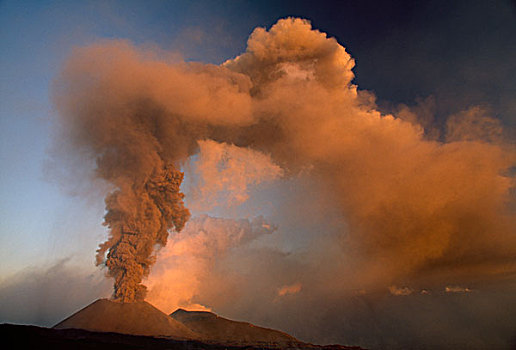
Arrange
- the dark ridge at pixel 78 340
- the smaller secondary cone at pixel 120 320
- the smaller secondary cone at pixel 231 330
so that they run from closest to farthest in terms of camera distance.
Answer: the dark ridge at pixel 78 340 < the smaller secondary cone at pixel 120 320 < the smaller secondary cone at pixel 231 330

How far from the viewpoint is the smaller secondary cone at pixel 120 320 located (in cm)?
4997

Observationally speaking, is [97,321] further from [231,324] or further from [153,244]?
[231,324]

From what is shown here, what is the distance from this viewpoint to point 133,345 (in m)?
42.1

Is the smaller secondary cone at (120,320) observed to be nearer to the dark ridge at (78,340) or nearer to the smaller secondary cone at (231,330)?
the dark ridge at (78,340)

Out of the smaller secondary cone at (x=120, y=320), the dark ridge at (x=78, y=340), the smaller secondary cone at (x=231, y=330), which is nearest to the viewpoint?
the dark ridge at (x=78, y=340)

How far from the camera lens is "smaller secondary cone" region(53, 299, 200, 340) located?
49969 mm

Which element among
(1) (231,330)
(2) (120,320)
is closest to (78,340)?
(2) (120,320)

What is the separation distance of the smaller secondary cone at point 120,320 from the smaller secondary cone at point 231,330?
66.3 ft

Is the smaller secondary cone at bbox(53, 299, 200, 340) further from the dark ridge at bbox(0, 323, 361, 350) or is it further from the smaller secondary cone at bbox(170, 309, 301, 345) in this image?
the smaller secondary cone at bbox(170, 309, 301, 345)

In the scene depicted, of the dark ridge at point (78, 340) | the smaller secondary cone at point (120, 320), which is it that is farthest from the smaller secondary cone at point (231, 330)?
the dark ridge at point (78, 340)

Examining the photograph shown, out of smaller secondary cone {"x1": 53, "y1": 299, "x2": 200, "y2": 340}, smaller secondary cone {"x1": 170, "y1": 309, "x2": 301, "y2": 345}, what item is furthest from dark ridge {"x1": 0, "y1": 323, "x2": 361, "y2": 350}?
smaller secondary cone {"x1": 170, "y1": 309, "x2": 301, "y2": 345}

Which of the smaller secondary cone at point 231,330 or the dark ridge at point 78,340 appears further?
the smaller secondary cone at point 231,330

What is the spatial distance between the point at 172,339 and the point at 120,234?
1853 centimetres

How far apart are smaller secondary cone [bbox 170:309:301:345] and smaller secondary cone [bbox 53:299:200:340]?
20223mm
